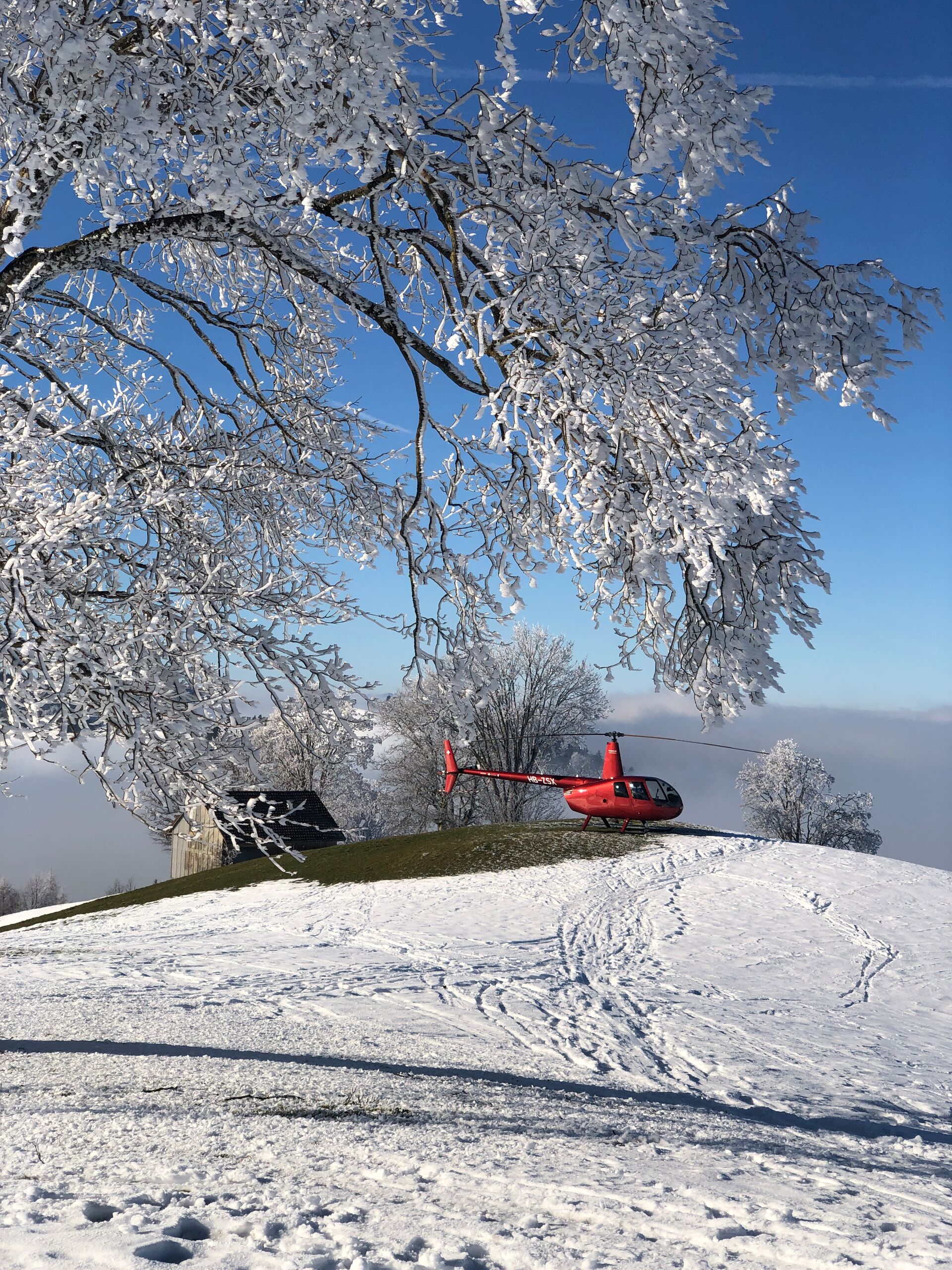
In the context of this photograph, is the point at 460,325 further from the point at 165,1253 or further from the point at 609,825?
the point at 609,825

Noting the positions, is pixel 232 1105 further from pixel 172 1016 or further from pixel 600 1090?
pixel 172 1016

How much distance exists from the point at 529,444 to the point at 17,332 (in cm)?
603

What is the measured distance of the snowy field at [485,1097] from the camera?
3275 mm

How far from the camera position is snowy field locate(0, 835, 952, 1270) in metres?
3.28

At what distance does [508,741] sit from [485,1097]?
29733 mm

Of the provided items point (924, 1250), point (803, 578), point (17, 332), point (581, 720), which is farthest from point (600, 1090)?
point (581, 720)

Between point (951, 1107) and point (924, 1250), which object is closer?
point (924, 1250)

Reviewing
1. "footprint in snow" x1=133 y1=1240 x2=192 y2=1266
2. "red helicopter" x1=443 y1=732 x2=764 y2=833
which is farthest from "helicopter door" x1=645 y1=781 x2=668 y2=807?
"footprint in snow" x1=133 y1=1240 x2=192 y2=1266

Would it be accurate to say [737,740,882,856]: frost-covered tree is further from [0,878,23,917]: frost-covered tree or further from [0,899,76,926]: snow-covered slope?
[0,878,23,917]: frost-covered tree

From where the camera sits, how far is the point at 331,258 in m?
8.54

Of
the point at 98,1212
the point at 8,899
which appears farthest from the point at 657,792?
the point at 8,899

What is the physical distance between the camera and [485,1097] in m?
5.57

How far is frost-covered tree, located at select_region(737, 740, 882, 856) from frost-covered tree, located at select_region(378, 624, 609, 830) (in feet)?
32.7

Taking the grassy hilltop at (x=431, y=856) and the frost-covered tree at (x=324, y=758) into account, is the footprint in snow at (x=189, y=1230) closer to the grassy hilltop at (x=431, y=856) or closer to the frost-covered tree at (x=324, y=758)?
the frost-covered tree at (x=324, y=758)
